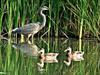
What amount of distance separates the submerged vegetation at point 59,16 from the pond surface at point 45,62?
0.38 metres

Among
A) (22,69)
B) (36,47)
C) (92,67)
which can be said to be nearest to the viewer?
(22,69)

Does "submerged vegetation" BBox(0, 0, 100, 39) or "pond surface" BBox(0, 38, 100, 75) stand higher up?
"submerged vegetation" BBox(0, 0, 100, 39)

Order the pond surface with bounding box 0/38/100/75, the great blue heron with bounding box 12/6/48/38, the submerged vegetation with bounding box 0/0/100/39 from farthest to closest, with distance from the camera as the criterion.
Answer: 1. the great blue heron with bounding box 12/6/48/38
2. the submerged vegetation with bounding box 0/0/100/39
3. the pond surface with bounding box 0/38/100/75

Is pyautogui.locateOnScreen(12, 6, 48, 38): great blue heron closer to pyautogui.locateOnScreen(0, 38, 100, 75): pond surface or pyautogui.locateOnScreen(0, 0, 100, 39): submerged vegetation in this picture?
pyautogui.locateOnScreen(0, 0, 100, 39): submerged vegetation

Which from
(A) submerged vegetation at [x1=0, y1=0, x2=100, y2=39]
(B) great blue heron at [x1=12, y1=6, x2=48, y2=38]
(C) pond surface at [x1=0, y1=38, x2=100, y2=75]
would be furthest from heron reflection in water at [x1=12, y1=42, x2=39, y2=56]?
(A) submerged vegetation at [x1=0, y1=0, x2=100, y2=39]

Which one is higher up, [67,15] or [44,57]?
[67,15]

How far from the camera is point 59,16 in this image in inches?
557

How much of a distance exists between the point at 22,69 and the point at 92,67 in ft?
4.69

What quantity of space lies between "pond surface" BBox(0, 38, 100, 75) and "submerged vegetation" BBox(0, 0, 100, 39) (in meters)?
0.38

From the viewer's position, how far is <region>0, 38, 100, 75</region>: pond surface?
27.5 feet

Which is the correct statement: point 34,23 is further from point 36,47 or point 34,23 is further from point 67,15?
point 36,47

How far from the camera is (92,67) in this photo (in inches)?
358

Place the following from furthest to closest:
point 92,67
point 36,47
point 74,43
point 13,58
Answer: point 74,43
point 36,47
point 13,58
point 92,67

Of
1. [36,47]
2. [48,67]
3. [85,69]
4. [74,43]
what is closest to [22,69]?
[48,67]
